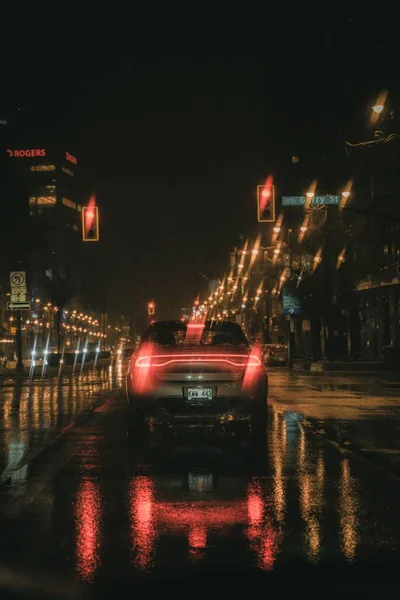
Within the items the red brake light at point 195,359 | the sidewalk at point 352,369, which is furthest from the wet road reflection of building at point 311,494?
the sidewalk at point 352,369

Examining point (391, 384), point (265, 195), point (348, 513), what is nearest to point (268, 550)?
point (348, 513)

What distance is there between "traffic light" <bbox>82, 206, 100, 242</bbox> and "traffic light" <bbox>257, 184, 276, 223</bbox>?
A: 488cm

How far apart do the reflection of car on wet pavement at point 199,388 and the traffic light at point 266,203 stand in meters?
11.9

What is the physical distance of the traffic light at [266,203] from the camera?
23906mm

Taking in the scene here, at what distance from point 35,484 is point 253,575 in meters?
4.41

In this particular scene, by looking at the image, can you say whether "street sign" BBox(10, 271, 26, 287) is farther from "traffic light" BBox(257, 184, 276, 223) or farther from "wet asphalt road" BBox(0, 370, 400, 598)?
"wet asphalt road" BBox(0, 370, 400, 598)

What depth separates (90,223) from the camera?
24922 millimetres

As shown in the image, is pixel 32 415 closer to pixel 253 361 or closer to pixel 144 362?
pixel 144 362

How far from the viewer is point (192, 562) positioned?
6.37 m

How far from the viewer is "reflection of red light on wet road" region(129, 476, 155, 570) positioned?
21.6ft

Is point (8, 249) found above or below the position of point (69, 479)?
above

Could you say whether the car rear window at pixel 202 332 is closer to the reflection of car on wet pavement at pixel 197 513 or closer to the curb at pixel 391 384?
the reflection of car on wet pavement at pixel 197 513

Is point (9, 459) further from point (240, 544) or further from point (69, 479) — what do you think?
point (240, 544)

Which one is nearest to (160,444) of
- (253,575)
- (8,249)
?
(253,575)
